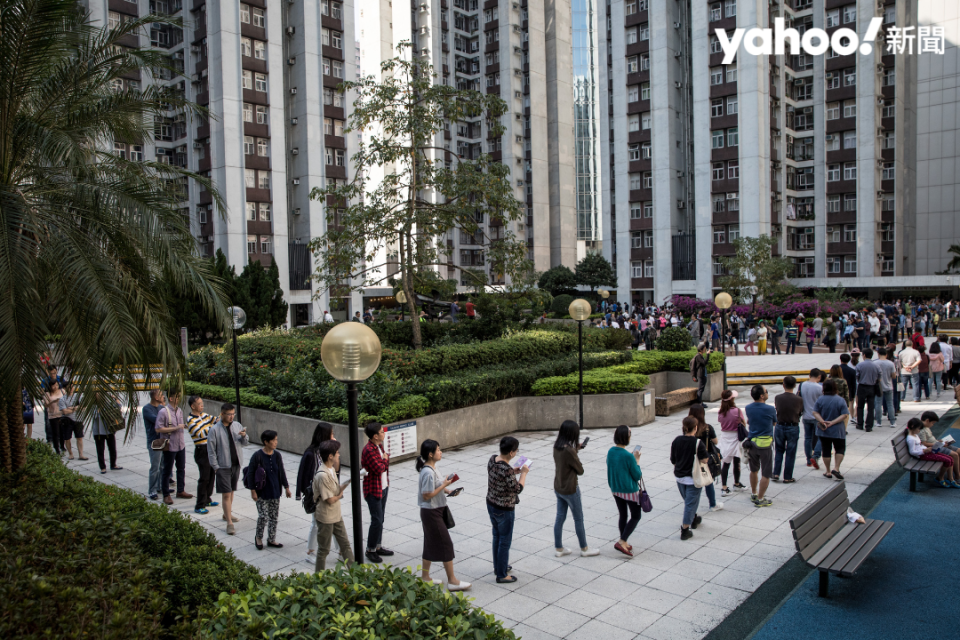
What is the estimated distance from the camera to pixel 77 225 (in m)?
7.20

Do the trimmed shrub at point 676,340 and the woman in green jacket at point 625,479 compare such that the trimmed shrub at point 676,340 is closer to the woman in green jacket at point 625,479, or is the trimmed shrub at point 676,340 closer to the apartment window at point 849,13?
the woman in green jacket at point 625,479

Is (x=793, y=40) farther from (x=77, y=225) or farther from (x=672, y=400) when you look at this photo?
(x=77, y=225)

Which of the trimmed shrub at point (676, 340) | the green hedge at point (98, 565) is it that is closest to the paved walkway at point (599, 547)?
the green hedge at point (98, 565)

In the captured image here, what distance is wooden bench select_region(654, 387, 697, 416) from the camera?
17.8 m

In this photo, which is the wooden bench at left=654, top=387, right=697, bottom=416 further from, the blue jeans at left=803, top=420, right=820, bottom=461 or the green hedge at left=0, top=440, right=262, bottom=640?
the green hedge at left=0, top=440, right=262, bottom=640

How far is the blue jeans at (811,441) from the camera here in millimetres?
12102

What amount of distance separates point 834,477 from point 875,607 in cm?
498

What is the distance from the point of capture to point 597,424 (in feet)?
54.6

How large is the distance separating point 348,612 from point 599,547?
5.28 m

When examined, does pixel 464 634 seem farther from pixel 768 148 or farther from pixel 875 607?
pixel 768 148

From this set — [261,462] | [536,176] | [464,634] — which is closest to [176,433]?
[261,462]

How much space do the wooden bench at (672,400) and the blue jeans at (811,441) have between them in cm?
533

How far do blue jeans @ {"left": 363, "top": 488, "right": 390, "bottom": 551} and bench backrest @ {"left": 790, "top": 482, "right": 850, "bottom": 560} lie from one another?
4564 mm

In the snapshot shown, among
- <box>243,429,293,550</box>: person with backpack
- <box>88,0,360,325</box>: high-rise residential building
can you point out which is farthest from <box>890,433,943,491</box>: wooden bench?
<box>88,0,360,325</box>: high-rise residential building
